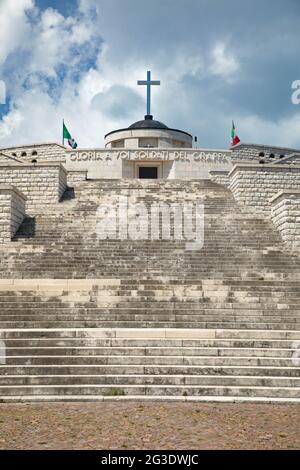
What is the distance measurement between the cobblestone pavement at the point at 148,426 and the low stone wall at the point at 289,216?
6.92m

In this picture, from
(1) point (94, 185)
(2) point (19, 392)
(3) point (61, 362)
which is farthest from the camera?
(1) point (94, 185)

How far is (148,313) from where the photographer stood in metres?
10.3

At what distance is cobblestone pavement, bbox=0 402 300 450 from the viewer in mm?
5703

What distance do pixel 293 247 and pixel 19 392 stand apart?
8498 millimetres

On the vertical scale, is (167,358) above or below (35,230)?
below

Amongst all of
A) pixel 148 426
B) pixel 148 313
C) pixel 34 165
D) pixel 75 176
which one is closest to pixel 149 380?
pixel 148 426

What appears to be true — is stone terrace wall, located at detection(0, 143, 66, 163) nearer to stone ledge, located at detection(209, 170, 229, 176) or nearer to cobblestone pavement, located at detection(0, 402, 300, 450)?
stone ledge, located at detection(209, 170, 229, 176)

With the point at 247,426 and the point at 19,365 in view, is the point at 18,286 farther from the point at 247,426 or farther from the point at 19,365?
the point at 247,426

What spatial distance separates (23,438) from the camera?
19.3ft

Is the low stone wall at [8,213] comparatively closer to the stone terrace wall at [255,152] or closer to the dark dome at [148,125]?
the stone terrace wall at [255,152]

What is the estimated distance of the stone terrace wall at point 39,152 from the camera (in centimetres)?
2727

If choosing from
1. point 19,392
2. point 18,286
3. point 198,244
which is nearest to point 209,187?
point 198,244

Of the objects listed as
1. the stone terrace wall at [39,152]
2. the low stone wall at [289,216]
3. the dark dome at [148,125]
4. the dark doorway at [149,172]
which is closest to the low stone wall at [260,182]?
the low stone wall at [289,216]

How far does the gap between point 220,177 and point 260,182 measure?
3.81 meters
